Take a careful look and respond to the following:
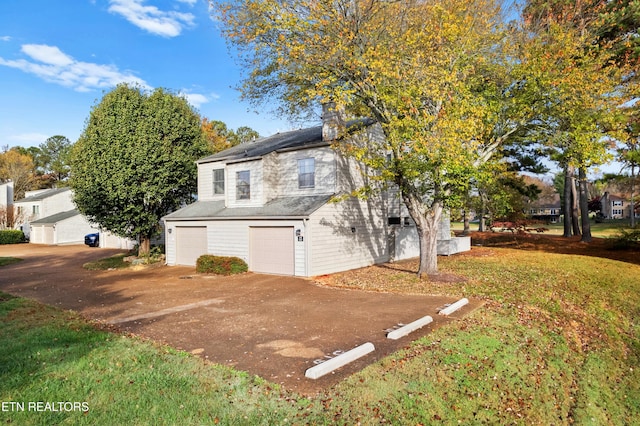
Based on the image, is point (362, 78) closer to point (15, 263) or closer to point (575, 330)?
point (575, 330)

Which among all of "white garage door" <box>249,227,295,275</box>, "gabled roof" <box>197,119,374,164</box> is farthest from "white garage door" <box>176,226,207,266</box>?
"gabled roof" <box>197,119,374,164</box>

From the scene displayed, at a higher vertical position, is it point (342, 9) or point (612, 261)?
point (342, 9)

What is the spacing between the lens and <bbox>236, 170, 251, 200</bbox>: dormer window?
17.8 m

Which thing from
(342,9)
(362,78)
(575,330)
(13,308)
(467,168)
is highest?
(342,9)

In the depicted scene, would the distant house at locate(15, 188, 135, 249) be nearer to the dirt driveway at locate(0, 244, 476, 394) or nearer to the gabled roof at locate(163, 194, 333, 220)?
the gabled roof at locate(163, 194, 333, 220)

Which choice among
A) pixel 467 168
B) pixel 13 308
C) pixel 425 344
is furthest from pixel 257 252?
pixel 425 344

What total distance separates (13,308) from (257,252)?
8.60 m

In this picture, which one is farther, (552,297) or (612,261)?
(612,261)

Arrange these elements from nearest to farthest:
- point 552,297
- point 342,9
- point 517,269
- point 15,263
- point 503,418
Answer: point 503,418 → point 552,297 → point 342,9 → point 517,269 → point 15,263

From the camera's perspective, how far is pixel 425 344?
674 cm

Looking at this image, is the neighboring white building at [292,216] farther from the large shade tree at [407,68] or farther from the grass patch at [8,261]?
the grass patch at [8,261]

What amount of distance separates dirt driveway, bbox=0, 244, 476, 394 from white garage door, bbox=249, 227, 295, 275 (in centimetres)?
74

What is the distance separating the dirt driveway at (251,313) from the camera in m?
6.21

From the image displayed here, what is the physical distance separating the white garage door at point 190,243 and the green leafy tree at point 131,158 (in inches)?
84.4
